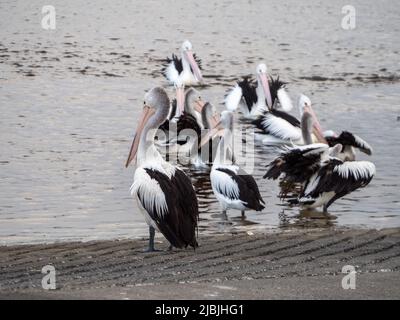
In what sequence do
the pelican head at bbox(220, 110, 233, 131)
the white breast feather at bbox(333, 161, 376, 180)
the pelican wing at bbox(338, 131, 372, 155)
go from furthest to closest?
the pelican wing at bbox(338, 131, 372, 155) → the pelican head at bbox(220, 110, 233, 131) → the white breast feather at bbox(333, 161, 376, 180)

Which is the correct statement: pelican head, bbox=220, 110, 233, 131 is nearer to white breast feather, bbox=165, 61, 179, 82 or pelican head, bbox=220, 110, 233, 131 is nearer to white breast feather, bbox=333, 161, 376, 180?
white breast feather, bbox=333, 161, 376, 180

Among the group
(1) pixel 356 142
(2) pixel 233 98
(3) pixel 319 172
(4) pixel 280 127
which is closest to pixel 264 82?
(2) pixel 233 98

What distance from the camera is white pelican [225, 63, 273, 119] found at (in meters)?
12.9

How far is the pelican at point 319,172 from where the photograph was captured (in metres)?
8.16

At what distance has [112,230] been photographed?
7.53m

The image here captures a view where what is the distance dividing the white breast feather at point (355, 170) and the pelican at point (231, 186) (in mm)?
655

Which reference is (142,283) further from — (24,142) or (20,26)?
(20,26)

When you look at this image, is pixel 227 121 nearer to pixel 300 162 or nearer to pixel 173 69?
pixel 300 162

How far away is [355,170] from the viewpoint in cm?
823

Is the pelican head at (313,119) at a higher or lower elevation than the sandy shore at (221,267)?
higher

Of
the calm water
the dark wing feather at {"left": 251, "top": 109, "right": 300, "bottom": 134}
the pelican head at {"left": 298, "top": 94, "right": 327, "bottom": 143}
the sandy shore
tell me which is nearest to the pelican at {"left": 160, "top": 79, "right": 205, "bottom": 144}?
the calm water

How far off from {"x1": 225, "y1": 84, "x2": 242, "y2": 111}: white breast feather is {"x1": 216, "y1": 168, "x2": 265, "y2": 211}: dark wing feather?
453 cm

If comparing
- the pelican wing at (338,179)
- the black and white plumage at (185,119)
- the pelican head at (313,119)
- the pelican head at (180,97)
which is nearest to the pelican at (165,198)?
the pelican wing at (338,179)

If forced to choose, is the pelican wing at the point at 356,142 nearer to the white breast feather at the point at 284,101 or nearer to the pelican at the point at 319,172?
the pelican at the point at 319,172
